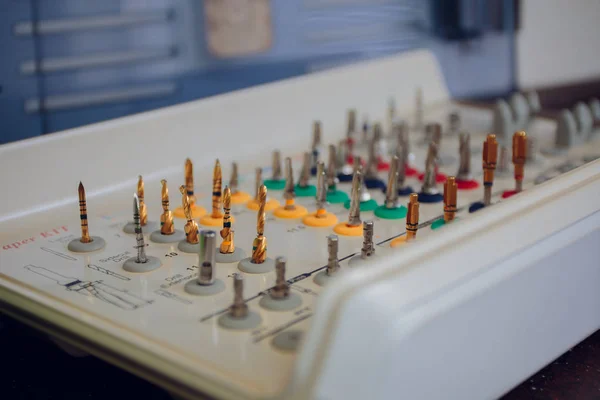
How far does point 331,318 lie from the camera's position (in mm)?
615

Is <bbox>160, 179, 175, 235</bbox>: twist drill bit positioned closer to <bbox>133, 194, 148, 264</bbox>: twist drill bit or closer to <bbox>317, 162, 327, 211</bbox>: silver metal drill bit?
<bbox>133, 194, 148, 264</bbox>: twist drill bit

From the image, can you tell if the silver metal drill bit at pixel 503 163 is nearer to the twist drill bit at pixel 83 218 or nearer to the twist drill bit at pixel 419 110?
the twist drill bit at pixel 419 110

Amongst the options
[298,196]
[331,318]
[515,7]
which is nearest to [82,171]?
[298,196]

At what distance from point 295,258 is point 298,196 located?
0.71 feet

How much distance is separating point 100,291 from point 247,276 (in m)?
0.14

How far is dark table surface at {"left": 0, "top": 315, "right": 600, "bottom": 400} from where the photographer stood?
2.77ft

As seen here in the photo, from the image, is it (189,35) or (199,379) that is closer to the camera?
(199,379)

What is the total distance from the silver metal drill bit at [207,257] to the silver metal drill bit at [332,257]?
11cm

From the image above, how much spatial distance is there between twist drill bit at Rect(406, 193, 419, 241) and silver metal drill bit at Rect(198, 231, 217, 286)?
215 millimetres

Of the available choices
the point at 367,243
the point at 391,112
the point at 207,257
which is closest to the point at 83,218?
the point at 207,257

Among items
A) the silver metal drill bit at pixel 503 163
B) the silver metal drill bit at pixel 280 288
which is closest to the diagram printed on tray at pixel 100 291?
the silver metal drill bit at pixel 280 288

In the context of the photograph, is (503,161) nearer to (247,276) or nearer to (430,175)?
(430,175)

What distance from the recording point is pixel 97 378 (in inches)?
34.6

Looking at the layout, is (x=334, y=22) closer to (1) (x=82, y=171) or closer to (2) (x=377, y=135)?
(2) (x=377, y=135)
